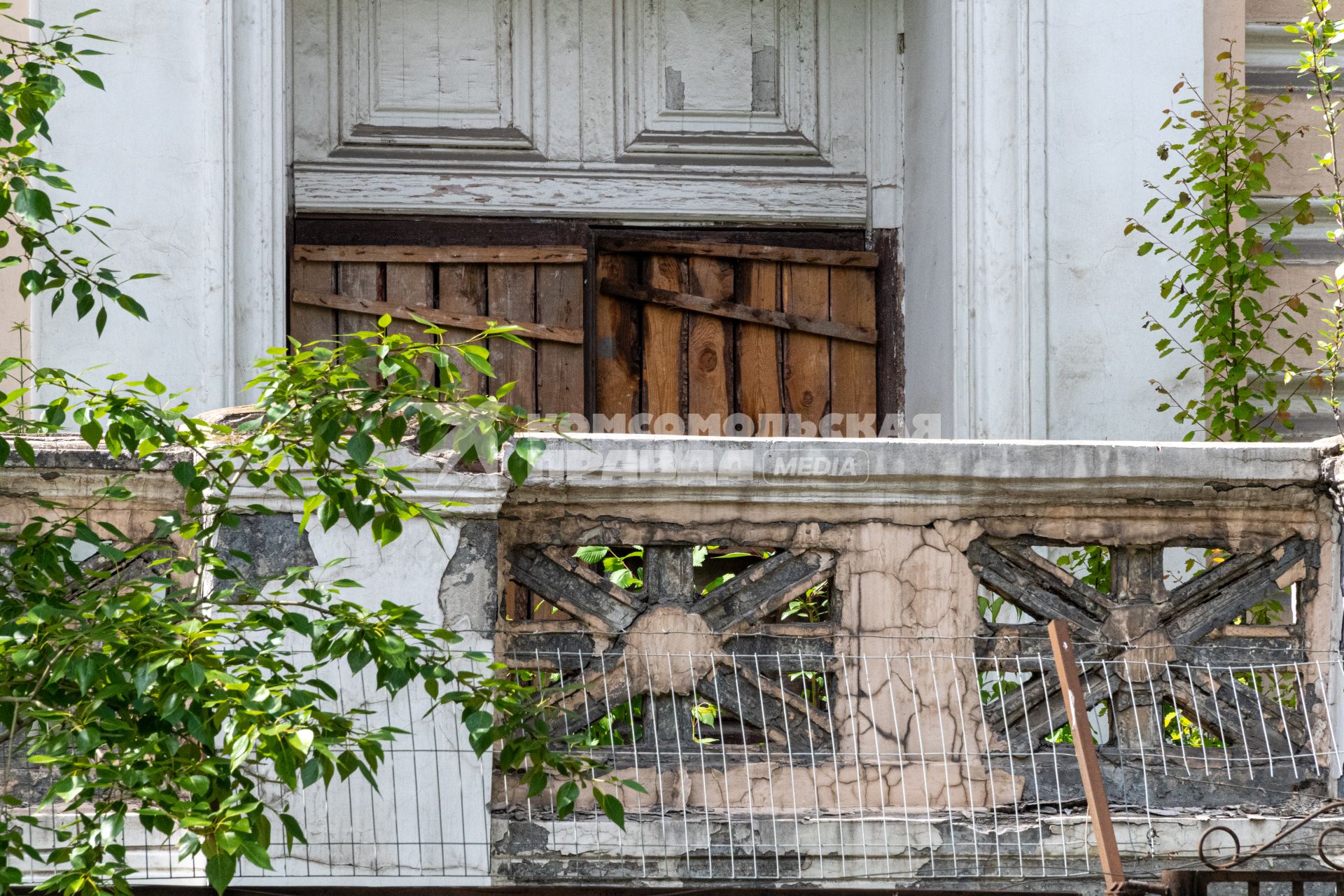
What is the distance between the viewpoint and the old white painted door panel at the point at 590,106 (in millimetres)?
5801

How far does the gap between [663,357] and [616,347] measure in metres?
0.20

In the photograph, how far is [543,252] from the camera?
5.82 meters

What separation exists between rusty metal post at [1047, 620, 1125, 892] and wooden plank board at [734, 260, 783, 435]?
3202 millimetres

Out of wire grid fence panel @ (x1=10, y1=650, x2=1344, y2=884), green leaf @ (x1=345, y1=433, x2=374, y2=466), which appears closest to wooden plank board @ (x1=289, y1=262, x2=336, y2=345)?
wire grid fence panel @ (x1=10, y1=650, x2=1344, y2=884)

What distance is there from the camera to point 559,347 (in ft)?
19.2

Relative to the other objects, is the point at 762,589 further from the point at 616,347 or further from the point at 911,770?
the point at 616,347

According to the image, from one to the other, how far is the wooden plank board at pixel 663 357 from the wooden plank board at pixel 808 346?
0.45 m

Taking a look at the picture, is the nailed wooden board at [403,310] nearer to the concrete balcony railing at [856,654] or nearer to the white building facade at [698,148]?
the white building facade at [698,148]

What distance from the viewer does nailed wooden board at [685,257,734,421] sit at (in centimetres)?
598

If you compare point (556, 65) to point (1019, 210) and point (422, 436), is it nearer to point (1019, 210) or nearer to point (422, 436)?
point (1019, 210)

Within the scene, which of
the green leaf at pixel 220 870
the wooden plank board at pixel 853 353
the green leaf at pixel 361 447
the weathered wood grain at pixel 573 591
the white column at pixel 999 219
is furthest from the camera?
the wooden plank board at pixel 853 353

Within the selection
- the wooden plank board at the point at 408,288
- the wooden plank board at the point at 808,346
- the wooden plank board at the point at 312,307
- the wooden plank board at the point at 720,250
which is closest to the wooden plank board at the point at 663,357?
the wooden plank board at the point at 720,250

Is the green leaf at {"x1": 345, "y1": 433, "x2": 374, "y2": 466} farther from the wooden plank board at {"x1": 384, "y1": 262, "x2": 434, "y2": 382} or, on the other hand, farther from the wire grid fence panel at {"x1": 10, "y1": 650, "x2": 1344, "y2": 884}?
the wooden plank board at {"x1": 384, "y1": 262, "x2": 434, "y2": 382}

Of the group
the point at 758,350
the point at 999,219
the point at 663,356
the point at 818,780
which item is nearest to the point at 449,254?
the point at 663,356
